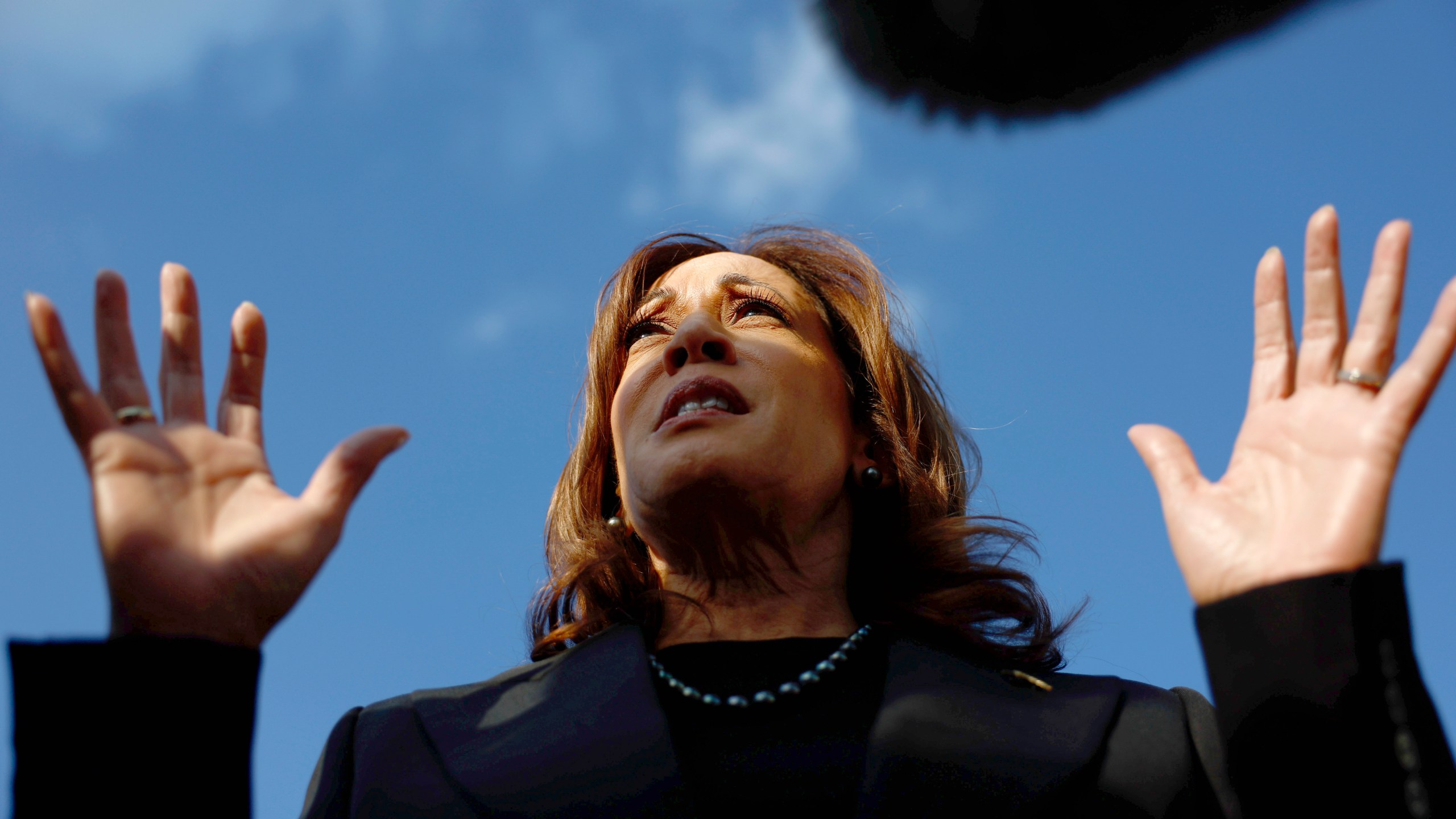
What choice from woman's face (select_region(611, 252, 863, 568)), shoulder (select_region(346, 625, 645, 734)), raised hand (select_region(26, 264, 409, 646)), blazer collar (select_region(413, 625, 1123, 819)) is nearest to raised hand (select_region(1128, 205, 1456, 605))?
blazer collar (select_region(413, 625, 1123, 819))

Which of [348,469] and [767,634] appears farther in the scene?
[767,634]

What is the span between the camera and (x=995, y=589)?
3.91m

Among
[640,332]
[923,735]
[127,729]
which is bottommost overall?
[923,735]

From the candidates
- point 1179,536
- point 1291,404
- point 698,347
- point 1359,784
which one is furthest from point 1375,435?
point 698,347

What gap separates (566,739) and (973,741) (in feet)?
3.52

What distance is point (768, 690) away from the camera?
3252 mm

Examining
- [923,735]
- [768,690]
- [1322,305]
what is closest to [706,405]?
[768,690]

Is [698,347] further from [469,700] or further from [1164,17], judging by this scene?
[1164,17]

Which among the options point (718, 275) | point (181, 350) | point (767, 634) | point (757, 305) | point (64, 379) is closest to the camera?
point (64, 379)

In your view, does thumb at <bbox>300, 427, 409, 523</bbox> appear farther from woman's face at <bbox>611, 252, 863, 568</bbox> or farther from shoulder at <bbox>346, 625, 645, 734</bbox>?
woman's face at <bbox>611, 252, 863, 568</bbox>

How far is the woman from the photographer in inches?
94.4

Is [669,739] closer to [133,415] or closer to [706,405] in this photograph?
[706,405]

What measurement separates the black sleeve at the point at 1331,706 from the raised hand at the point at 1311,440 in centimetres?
Answer: 8

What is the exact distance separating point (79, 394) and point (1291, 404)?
299 centimetres
